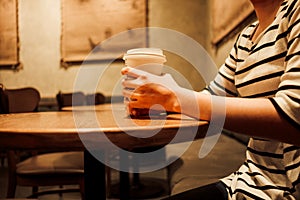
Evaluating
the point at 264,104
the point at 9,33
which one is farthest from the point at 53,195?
the point at 9,33

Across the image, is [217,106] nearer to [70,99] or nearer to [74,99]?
[70,99]

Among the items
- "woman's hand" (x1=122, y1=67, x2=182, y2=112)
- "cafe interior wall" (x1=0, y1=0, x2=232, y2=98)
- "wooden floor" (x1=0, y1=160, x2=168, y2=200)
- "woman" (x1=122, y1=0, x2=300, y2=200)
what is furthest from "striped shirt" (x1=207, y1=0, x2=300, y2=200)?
"cafe interior wall" (x1=0, y1=0, x2=232, y2=98)

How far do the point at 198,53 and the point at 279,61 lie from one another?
4519 millimetres

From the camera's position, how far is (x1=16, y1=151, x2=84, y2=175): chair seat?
1.85 meters

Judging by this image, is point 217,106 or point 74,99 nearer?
point 217,106

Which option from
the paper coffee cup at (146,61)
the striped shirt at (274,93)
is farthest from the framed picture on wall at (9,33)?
the striped shirt at (274,93)

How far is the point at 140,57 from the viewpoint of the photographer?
98cm

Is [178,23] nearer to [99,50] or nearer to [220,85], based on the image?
[99,50]

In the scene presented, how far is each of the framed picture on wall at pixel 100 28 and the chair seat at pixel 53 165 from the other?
3.51 meters

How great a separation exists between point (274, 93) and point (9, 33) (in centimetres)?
560

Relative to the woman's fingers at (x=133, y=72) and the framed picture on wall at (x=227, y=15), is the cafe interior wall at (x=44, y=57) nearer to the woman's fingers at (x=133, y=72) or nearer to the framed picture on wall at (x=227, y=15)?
the framed picture on wall at (x=227, y=15)

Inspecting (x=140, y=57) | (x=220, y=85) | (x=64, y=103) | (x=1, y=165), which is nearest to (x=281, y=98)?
(x=140, y=57)

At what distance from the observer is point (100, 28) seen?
5457 millimetres

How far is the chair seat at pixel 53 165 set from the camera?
6.06 feet
